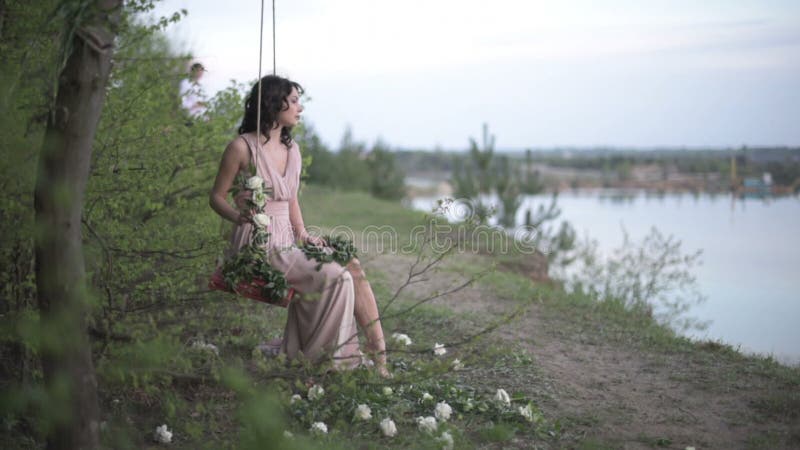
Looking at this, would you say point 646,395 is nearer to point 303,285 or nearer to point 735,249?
point 303,285

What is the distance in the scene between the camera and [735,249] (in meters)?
12.0

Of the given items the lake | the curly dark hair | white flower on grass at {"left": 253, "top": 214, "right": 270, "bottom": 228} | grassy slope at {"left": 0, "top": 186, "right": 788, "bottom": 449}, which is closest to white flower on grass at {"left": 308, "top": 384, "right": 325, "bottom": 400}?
grassy slope at {"left": 0, "top": 186, "right": 788, "bottom": 449}

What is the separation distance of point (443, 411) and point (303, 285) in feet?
3.69

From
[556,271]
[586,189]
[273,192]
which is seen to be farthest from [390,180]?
[273,192]

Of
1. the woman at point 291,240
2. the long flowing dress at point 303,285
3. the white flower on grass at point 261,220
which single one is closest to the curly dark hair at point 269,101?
the woman at point 291,240

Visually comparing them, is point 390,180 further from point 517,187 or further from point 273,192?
point 273,192

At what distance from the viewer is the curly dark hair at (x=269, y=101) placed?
453 centimetres

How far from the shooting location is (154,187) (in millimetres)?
4398

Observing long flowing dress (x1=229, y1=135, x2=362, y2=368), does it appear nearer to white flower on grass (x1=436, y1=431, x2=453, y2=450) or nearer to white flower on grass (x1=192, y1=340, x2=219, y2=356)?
white flower on grass (x1=192, y1=340, x2=219, y2=356)

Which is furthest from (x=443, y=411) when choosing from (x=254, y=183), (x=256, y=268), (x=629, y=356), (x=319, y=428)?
(x=629, y=356)

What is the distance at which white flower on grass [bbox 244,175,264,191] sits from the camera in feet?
13.5

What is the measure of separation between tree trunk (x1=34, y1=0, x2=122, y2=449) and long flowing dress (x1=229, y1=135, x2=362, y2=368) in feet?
4.14

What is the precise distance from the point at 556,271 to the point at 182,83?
7.60m

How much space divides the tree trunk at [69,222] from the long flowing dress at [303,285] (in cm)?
126
